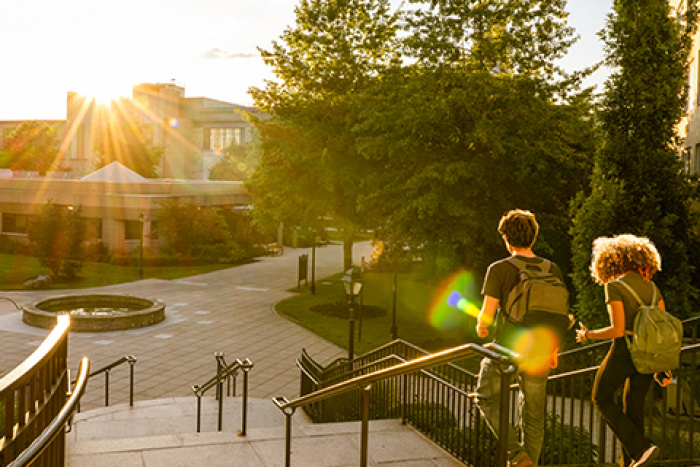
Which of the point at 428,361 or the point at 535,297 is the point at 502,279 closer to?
the point at 535,297

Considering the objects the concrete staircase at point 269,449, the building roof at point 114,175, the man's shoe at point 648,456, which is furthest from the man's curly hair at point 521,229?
the building roof at point 114,175

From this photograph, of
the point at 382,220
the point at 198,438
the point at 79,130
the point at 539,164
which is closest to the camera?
the point at 198,438

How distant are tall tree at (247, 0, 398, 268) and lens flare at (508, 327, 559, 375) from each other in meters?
18.5

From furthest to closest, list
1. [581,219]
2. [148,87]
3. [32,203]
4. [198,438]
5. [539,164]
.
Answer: [148,87]
[32,203]
[539,164]
[581,219]
[198,438]

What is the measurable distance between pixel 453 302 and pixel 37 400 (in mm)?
20008

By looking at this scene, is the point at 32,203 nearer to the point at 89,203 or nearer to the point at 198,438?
the point at 89,203

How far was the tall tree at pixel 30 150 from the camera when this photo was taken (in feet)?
256

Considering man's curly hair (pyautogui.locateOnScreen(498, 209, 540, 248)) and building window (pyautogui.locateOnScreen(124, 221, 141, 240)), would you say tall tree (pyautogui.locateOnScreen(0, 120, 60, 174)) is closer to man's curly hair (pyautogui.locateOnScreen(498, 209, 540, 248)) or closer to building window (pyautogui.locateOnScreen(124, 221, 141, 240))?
building window (pyautogui.locateOnScreen(124, 221, 141, 240))

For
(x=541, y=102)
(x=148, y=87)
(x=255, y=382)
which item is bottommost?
Answer: (x=255, y=382)

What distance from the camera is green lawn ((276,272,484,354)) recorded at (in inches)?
788

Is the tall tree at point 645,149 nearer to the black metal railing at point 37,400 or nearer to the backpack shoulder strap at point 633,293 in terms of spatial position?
the backpack shoulder strap at point 633,293

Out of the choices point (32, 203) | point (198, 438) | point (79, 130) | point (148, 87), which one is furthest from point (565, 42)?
point (79, 130)

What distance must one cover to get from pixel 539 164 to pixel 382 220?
6.95m

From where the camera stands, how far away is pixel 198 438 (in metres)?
7.75
